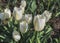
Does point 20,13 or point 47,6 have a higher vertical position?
point 20,13

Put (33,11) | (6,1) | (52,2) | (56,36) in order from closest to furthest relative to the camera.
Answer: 1. (56,36)
2. (33,11)
3. (52,2)
4. (6,1)

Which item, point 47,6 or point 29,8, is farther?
point 47,6

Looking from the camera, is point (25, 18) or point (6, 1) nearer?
point (25, 18)

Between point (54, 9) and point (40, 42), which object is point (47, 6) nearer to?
point (54, 9)

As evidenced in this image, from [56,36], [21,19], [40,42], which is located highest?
[21,19]

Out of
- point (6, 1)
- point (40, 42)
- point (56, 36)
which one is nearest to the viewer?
point (40, 42)

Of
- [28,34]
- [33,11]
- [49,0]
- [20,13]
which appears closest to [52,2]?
[49,0]

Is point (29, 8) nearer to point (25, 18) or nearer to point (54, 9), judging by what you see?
point (54, 9)

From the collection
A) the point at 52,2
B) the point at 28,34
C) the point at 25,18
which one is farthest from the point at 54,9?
the point at 25,18

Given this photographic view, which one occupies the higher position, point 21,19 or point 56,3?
point 21,19
